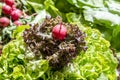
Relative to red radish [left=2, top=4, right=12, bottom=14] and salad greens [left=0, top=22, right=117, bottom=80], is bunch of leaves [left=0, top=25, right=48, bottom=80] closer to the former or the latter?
salad greens [left=0, top=22, right=117, bottom=80]

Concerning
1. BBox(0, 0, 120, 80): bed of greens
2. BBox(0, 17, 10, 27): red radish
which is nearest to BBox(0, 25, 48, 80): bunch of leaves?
BBox(0, 0, 120, 80): bed of greens

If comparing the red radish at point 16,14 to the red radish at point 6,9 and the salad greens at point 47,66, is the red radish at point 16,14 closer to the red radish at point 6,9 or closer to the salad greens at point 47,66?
the red radish at point 6,9

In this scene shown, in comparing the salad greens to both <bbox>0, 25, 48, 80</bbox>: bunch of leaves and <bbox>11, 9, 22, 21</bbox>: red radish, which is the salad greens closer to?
<bbox>0, 25, 48, 80</bbox>: bunch of leaves

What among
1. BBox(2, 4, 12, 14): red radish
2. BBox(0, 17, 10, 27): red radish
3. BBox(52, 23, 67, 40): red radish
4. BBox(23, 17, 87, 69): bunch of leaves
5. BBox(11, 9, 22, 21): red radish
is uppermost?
BBox(52, 23, 67, 40): red radish

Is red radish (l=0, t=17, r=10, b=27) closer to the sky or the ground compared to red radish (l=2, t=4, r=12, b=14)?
closer to the ground

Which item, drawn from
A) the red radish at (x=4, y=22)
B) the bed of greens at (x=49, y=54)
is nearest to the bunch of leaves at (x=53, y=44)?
the bed of greens at (x=49, y=54)

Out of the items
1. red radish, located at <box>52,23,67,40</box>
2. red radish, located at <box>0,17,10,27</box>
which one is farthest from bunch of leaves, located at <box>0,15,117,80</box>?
red radish, located at <box>0,17,10,27</box>

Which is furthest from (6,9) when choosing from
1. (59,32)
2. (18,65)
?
(59,32)

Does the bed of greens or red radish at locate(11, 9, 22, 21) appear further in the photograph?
red radish at locate(11, 9, 22, 21)
